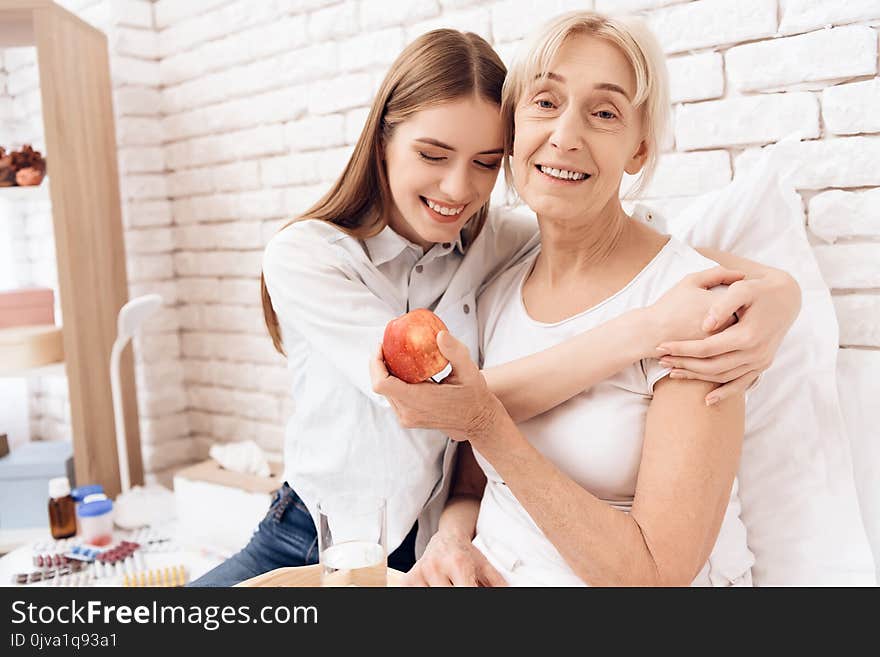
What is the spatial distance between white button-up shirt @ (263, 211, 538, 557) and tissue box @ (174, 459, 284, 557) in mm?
730

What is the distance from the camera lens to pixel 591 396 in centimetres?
100

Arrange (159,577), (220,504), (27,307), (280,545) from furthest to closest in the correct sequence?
(27,307)
(220,504)
(159,577)
(280,545)

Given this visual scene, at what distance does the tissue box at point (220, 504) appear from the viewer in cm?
200

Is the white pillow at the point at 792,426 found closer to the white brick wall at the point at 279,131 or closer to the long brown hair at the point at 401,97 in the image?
the white brick wall at the point at 279,131

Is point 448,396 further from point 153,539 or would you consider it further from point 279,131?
point 153,539

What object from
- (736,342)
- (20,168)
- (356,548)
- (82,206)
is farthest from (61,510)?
(736,342)

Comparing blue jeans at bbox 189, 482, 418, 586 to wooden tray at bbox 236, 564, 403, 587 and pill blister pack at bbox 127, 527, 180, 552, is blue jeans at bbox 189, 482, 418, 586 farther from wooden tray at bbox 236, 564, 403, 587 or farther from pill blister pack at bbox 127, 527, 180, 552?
pill blister pack at bbox 127, 527, 180, 552

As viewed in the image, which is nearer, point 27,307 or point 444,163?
point 444,163

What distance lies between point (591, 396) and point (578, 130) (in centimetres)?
35

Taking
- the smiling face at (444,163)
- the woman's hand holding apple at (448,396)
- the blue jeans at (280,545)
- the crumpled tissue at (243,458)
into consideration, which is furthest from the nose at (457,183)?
the crumpled tissue at (243,458)

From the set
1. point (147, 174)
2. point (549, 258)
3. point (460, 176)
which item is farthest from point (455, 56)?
point (147, 174)

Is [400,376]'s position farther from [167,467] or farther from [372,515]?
[167,467]

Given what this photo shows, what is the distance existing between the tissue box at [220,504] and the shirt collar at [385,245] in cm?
97

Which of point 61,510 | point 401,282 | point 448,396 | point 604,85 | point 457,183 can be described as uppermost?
point 604,85
